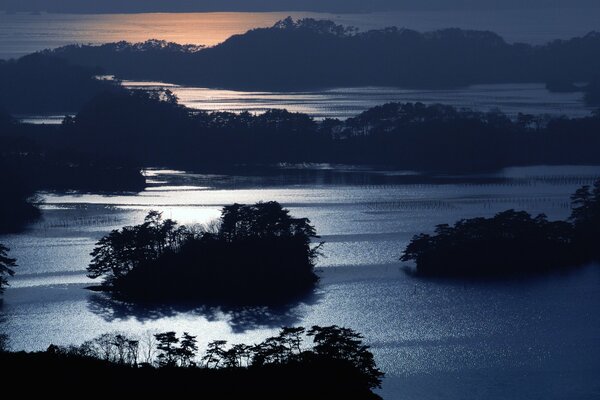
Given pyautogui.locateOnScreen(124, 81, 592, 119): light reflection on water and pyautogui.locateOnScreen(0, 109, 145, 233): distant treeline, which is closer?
pyautogui.locateOnScreen(0, 109, 145, 233): distant treeline

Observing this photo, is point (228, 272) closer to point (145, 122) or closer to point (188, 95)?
point (145, 122)

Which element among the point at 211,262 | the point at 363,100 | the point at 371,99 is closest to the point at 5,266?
the point at 211,262

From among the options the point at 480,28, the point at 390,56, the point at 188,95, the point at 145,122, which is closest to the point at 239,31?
the point at 480,28

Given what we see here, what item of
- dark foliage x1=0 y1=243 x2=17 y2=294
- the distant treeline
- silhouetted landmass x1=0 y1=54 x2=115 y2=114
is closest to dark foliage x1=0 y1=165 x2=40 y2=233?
the distant treeline

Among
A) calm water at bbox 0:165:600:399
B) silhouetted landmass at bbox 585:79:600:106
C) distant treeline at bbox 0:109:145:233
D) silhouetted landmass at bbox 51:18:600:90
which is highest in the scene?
silhouetted landmass at bbox 51:18:600:90

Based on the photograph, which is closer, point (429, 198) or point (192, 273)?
point (192, 273)

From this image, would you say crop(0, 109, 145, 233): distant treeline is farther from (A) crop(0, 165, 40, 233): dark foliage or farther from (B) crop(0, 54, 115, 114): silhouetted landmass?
(B) crop(0, 54, 115, 114): silhouetted landmass

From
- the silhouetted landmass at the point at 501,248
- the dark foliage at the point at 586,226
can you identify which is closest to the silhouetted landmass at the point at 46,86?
the dark foliage at the point at 586,226
